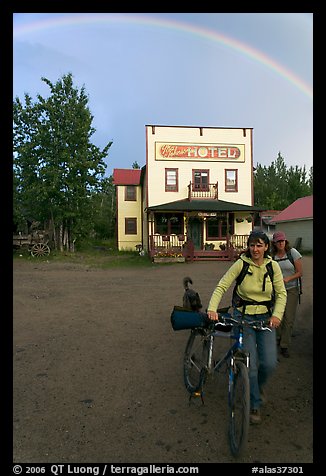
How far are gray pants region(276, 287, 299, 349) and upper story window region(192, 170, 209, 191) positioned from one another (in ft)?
63.1

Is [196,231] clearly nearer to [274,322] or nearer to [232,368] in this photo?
[274,322]

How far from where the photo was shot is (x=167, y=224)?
22953 mm

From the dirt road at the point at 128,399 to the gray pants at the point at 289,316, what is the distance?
297mm

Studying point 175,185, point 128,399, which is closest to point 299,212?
point 175,185

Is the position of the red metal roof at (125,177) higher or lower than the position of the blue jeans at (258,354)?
higher

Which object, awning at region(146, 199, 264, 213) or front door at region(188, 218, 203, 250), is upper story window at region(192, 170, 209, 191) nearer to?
awning at region(146, 199, 264, 213)

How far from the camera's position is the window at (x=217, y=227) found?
22906 millimetres

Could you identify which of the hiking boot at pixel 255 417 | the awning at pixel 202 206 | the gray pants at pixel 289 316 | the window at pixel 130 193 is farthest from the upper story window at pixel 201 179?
the hiking boot at pixel 255 417

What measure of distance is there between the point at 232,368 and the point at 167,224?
20.3m

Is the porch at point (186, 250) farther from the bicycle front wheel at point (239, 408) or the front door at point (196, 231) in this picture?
the bicycle front wheel at point (239, 408)
